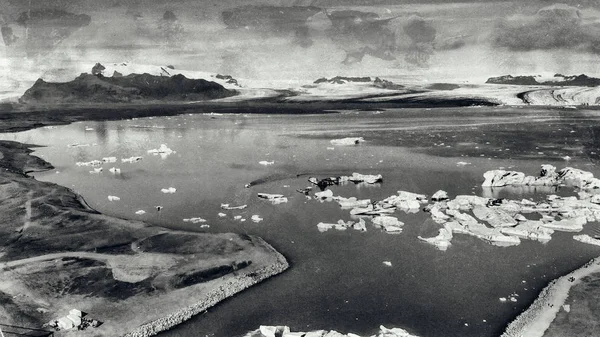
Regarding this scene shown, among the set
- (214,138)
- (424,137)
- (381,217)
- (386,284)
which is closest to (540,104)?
(424,137)

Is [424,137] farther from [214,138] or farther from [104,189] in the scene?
[104,189]

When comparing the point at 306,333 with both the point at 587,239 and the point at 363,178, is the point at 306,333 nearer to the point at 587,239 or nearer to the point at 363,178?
the point at 587,239

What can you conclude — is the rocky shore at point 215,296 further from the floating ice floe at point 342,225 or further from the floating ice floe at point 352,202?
the floating ice floe at point 352,202

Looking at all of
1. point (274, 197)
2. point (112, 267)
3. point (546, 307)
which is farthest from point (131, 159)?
point (546, 307)

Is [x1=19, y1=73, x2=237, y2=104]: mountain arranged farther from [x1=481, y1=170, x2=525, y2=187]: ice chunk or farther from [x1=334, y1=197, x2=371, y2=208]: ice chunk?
[x1=481, y1=170, x2=525, y2=187]: ice chunk

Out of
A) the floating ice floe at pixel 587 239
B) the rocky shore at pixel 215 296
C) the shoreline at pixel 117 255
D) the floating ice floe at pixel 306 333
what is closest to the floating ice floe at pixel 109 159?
the shoreline at pixel 117 255

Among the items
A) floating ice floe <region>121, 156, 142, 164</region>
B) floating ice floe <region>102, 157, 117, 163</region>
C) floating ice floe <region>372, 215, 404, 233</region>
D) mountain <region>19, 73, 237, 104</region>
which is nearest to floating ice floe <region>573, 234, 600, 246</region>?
floating ice floe <region>372, 215, 404, 233</region>
